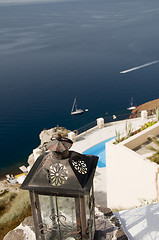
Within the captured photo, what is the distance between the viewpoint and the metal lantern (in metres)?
4.82

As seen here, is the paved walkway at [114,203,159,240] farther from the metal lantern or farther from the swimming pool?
the swimming pool

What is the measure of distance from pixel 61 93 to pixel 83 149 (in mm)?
36398

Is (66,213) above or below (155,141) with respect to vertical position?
above

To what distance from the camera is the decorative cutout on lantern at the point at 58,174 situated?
4.81 metres

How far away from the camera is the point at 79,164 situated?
5.04 metres

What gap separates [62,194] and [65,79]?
189 feet

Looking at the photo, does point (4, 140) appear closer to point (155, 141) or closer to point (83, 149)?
point (83, 149)

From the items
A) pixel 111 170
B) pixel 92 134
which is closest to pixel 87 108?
pixel 92 134

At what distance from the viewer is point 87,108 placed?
4922 centimetres

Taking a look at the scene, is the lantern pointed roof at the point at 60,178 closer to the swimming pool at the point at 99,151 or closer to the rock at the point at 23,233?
the rock at the point at 23,233

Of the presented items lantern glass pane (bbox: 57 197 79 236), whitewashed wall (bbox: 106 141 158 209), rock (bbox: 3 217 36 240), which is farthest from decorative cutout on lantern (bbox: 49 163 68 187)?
whitewashed wall (bbox: 106 141 158 209)

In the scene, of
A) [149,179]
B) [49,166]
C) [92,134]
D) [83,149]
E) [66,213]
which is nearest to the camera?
[49,166]

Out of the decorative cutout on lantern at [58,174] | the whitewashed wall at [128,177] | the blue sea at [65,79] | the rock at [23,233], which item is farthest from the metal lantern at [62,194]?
the blue sea at [65,79]

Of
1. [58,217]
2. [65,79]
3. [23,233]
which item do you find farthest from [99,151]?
[65,79]
